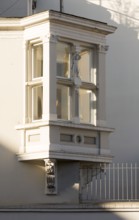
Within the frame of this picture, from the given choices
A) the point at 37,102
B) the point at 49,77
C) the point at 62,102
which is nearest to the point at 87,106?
the point at 62,102

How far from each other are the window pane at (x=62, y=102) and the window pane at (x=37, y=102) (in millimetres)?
428

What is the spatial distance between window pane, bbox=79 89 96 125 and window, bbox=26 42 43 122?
1.06 m

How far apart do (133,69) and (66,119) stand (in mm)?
6359

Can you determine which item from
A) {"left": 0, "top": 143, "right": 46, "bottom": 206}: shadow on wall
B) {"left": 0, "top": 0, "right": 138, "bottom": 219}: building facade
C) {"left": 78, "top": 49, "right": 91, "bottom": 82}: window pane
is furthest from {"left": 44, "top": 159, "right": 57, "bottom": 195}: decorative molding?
{"left": 78, "top": 49, "right": 91, "bottom": 82}: window pane

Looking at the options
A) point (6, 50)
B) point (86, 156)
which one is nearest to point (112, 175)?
point (86, 156)

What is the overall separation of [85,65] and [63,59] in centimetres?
66

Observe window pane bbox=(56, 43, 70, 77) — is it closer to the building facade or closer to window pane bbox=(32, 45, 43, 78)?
the building facade

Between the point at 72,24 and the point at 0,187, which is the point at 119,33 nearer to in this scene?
the point at 72,24

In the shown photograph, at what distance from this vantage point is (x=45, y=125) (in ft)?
57.1

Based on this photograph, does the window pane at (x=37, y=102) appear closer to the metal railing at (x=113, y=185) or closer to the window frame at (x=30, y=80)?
the window frame at (x=30, y=80)

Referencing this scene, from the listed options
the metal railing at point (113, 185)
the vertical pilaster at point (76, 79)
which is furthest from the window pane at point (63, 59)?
the metal railing at point (113, 185)

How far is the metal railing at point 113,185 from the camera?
1936cm

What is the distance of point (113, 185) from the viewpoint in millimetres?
20953

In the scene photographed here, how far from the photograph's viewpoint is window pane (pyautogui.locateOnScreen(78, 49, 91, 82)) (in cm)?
1852
